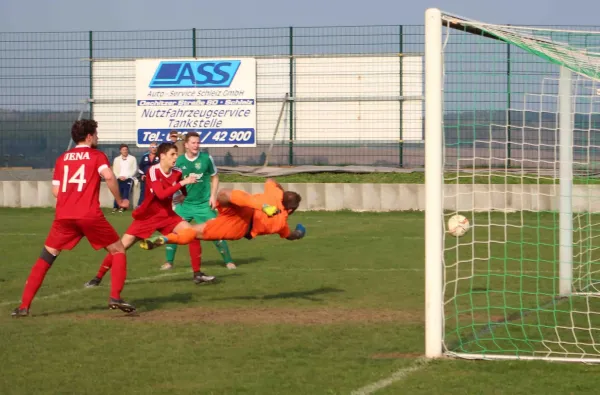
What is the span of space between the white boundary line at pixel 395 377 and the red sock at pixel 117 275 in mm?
3488

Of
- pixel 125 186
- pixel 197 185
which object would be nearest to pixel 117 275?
pixel 197 185

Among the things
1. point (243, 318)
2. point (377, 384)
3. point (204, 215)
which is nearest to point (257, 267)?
point (204, 215)

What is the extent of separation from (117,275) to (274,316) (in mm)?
1645

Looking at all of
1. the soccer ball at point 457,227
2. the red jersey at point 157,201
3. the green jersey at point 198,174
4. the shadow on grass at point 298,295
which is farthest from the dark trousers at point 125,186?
the soccer ball at point 457,227

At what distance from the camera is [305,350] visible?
8.09 metres

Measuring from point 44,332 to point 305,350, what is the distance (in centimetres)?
256

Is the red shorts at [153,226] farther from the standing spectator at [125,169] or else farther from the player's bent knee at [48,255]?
the standing spectator at [125,169]

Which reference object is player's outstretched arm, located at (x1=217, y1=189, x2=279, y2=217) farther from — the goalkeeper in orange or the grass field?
the grass field

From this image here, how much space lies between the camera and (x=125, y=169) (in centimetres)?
2556

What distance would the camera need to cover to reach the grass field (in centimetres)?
693

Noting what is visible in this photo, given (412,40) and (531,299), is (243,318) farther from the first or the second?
(412,40)

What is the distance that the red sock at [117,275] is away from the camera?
384 inches

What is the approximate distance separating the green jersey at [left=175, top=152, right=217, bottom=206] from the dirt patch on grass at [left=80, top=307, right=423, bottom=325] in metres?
2.89

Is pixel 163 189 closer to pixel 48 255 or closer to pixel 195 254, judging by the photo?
pixel 195 254
